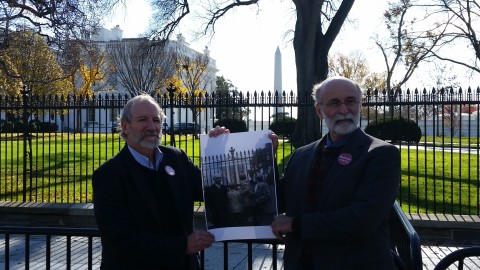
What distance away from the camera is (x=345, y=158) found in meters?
2.52

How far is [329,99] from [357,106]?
5.7 inches

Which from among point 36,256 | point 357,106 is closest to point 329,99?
point 357,106

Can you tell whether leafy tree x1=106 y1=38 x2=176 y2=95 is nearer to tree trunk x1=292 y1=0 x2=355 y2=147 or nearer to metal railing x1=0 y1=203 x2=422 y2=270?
tree trunk x1=292 y1=0 x2=355 y2=147

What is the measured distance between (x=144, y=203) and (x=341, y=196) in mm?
974

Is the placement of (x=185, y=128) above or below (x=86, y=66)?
below

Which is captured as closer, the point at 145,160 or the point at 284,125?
the point at 145,160

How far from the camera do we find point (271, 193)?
8.87 feet

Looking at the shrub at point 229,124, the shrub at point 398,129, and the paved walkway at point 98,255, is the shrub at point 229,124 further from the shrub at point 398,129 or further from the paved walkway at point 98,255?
the paved walkway at point 98,255

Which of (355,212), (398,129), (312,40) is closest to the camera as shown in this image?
(355,212)

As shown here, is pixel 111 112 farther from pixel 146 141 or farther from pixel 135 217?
pixel 135 217

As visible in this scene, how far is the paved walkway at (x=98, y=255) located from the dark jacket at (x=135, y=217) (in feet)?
12.3

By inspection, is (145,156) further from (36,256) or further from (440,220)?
(440,220)

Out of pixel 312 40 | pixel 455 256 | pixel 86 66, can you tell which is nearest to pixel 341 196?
pixel 455 256

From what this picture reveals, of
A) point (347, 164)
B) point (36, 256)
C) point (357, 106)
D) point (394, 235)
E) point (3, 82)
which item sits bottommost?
point (36, 256)
